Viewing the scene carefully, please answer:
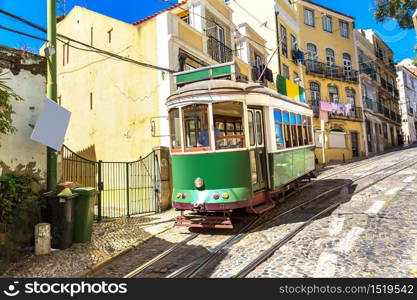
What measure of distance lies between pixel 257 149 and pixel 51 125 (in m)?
4.49

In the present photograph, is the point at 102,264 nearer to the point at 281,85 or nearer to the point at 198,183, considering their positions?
the point at 198,183

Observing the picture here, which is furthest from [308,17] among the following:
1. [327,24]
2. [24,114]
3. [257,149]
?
[24,114]

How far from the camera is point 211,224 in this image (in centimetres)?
627

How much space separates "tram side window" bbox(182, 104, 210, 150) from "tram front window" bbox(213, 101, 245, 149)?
23 centimetres

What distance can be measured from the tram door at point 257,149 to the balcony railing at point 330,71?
66.1 ft

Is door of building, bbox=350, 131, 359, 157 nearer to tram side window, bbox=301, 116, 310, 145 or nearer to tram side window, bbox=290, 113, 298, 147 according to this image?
tram side window, bbox=301, 116, 310, 145

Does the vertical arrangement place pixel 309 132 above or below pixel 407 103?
below

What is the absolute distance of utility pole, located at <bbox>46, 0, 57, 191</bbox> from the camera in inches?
239

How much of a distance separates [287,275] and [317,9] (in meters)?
27.9

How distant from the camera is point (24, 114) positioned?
5.88 metres

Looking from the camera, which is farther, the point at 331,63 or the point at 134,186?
the point at 331,63

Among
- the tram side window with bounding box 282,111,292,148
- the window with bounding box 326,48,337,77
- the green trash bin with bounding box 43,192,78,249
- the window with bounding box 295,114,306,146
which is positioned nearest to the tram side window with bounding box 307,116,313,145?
the window with bounding box 295,114,306,146

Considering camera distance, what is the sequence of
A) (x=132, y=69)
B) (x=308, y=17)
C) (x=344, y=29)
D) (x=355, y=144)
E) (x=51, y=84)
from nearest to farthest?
1. (x=51, y=84)
2. (x=132, y=69)
3. (x=308, y=17)
4. (x=355, y=144)
5. (x=344, y=29)

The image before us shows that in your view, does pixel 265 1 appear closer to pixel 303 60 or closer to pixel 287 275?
pixel 303 60
